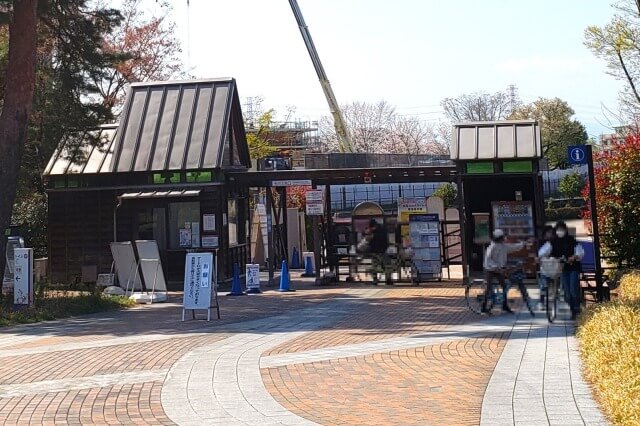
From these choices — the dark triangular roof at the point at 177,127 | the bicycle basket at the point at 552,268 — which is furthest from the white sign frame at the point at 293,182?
the bicycle basket at the point at 552,268

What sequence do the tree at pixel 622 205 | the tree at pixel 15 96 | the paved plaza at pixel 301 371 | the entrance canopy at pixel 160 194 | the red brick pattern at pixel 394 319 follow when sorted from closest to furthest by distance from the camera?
the paved plaza at pixel 301 371 → the red brick pattern at pixel 394 319 → the tree at pixel 15 96 → the tree at pixel 622 205 → the entrance canopy at pixel 160 194

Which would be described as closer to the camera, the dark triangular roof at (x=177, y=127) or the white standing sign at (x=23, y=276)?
the white standing sign at (x=23, y=276)

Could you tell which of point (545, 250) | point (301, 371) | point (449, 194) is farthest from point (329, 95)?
point (301, 371)

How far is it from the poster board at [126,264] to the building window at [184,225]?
103 inches

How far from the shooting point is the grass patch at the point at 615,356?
641 cm

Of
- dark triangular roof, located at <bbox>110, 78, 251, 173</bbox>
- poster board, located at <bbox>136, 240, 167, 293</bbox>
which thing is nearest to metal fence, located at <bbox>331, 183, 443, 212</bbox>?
dark triangular roof, located at <bbox>110, 78, 251, 173</bbox>

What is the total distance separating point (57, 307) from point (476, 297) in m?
8.82

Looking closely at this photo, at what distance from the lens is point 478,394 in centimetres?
801

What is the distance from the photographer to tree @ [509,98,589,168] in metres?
60.9

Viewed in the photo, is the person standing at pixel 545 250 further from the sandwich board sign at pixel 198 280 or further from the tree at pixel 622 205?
the sandwich board sign at pixel 198 280

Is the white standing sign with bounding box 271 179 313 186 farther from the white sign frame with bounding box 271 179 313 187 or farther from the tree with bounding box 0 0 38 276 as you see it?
the tree with bounding box 0 0 38 276

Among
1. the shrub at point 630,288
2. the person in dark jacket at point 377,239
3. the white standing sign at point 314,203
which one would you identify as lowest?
the shrub at point 630,288

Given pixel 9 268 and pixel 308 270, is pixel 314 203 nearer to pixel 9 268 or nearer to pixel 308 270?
pixel 308 270

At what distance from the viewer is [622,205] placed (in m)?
19.0
